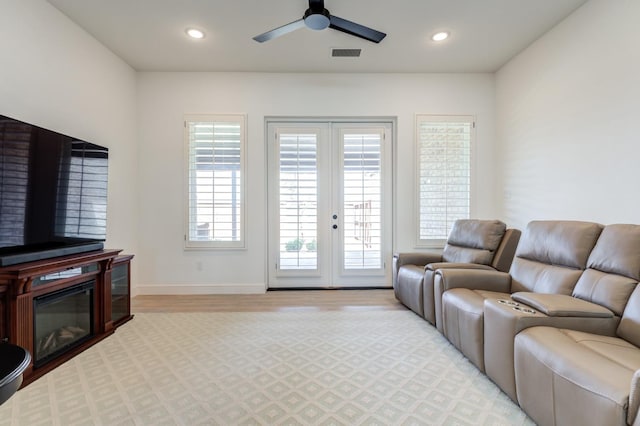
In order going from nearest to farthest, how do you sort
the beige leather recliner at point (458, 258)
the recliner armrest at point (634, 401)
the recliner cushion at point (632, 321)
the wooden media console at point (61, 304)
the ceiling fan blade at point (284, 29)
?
the recliner armrest at point (634, 401), the recliner cushion at point (632, 321), the wooden media console at point (61, 304), the ceiling fan blade at point (284, 29), the beige leather recliner at point (458, 258)

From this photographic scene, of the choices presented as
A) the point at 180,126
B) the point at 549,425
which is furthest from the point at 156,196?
the point at 549,425

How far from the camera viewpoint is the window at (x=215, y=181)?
408 cm

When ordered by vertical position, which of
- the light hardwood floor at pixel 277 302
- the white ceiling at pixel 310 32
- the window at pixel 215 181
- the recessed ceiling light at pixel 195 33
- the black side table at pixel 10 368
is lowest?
the light hardwood floor at pixel 277 302

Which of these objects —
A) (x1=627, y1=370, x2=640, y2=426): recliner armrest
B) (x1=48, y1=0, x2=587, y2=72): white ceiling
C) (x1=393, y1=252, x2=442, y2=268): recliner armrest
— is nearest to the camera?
(x1=627, y1=370, x2=640, y2=426): recliner armrest

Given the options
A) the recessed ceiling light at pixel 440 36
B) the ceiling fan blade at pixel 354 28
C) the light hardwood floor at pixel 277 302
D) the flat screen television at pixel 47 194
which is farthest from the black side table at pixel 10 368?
the recessed ceiling light at pixel 440 36

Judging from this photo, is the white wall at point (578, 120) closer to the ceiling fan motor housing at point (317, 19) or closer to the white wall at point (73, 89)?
the ceiling fan motor housing at point (317, 19)

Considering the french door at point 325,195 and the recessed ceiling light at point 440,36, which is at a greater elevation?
the recessed ceiling light at point 440,36

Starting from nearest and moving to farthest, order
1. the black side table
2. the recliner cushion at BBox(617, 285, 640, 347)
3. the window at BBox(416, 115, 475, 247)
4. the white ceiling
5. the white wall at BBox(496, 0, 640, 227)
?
the black side table → the recliner cushion at BBox(617, 285, 640, 347) → the white wall at BBox(496, 0, 640, 227) → the white ceiling → the window at BBox(416, 115, 475, 247)

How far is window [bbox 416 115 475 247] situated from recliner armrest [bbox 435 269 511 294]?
1.55 meters

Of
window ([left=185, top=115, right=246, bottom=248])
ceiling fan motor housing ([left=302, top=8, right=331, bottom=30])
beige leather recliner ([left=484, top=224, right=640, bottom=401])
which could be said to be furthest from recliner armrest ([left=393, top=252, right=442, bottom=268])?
ceiling fan motor housing ([left=302, top=8, right=331, bottom=30])

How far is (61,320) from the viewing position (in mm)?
2420

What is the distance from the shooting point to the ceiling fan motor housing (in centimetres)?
243

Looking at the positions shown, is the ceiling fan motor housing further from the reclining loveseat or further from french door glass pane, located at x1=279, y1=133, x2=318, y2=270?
the reclining loveseat

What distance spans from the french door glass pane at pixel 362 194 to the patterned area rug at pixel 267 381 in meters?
1.49
